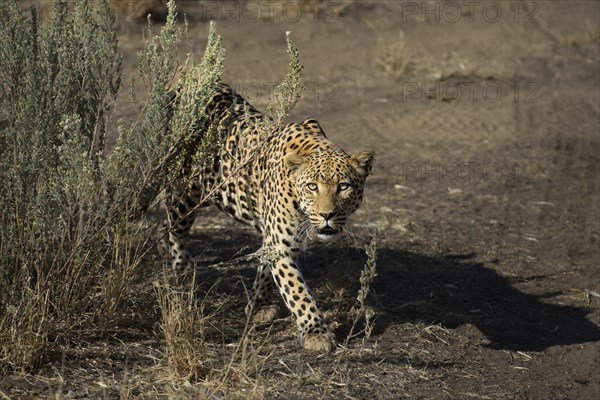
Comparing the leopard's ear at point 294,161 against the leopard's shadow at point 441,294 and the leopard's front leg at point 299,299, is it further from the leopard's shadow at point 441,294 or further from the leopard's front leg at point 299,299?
the leopard's shadow at point 441,294

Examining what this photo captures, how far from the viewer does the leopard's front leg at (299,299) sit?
6859 millimetres

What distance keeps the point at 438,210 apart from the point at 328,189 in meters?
4.03

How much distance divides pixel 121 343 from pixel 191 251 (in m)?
2.23

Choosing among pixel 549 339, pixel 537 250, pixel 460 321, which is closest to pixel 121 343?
pixel 460 321

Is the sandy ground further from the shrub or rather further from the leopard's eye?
the leopard's eye

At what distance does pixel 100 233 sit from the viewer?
6.32 meters

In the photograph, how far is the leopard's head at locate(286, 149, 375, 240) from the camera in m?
6.61

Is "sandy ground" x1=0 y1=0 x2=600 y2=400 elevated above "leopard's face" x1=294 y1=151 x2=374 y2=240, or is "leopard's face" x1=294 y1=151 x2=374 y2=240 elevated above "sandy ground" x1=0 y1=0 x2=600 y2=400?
"leopard's face" x1=294 y1=151 x2=374 y2=240

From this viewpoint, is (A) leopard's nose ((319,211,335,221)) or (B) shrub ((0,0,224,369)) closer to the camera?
(B) shrub ((0,0,224,369))

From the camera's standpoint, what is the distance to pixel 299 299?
22.6ft

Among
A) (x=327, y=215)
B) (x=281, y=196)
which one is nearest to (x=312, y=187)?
(x=327, y=215)

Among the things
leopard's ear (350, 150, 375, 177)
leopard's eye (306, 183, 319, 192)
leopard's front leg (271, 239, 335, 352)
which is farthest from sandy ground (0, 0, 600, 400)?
leopard's ear (350, 150, 375, 177)

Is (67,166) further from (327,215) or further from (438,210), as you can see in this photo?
(438,210)

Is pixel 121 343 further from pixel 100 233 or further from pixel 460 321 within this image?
pixel 460 321
